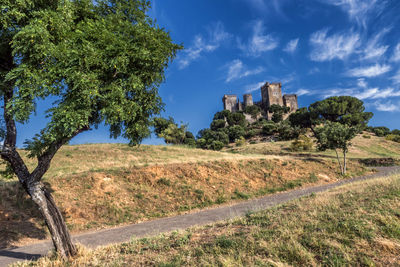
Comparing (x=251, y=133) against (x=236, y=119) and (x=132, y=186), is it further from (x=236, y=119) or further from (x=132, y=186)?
(x=132, y=186)

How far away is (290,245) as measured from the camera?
199 inches

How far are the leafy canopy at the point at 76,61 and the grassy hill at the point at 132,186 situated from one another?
794 centimetres

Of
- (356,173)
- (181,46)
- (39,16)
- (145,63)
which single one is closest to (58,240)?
(145,63)

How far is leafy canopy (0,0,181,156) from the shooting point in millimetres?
5566

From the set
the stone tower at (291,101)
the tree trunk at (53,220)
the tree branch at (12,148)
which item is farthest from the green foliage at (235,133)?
the tree branch at (12,148)

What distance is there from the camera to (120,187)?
16375 mm

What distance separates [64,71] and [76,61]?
603mm

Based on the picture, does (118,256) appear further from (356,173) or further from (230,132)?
(230,132)

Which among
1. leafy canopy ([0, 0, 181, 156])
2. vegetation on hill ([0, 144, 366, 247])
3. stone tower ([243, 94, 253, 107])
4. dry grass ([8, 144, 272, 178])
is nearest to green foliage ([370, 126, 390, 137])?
vegetation on hill ([0, 144, 366, 247])

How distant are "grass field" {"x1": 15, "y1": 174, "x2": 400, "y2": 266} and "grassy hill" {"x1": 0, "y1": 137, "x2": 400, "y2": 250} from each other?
6897 mm

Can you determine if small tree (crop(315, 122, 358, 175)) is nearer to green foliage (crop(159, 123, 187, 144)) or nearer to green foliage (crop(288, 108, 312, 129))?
green foliage (crop(288, 108, 312, 129))

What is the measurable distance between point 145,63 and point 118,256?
6.21m

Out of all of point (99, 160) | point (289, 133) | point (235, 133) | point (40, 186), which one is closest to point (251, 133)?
point (235, 133)

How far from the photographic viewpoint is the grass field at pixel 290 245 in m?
4.53
